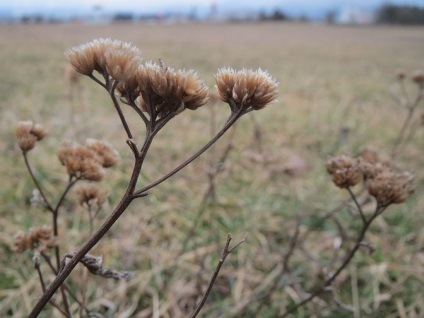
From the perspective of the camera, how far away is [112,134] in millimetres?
5012

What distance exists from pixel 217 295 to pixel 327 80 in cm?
911

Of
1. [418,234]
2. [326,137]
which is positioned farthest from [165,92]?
[326,137]

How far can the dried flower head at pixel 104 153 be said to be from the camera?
4.46 feet

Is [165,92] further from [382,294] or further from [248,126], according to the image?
[248,126]

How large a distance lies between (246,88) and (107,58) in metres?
0.26

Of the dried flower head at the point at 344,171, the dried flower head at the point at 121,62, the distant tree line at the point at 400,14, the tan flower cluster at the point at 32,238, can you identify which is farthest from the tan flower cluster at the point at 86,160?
the distant tree line at the point at 400,14

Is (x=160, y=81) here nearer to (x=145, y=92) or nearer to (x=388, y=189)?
(x=145, y=92)

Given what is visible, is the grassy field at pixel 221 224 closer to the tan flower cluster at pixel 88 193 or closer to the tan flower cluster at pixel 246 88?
the tan flower cluster at pixel 88 193

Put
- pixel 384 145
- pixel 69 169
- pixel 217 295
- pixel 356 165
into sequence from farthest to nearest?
pixel 384 145, pixel 217 295, pixel 356 165, pixel 69 169

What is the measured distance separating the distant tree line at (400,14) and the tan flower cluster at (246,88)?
64413 millimetres

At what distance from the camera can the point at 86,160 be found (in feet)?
4.06

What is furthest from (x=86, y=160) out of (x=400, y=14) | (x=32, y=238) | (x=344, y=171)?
(x=400, y=14)

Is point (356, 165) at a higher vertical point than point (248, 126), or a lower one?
higher

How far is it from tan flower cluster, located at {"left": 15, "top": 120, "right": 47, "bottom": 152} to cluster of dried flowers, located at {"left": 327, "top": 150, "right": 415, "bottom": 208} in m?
0.90
